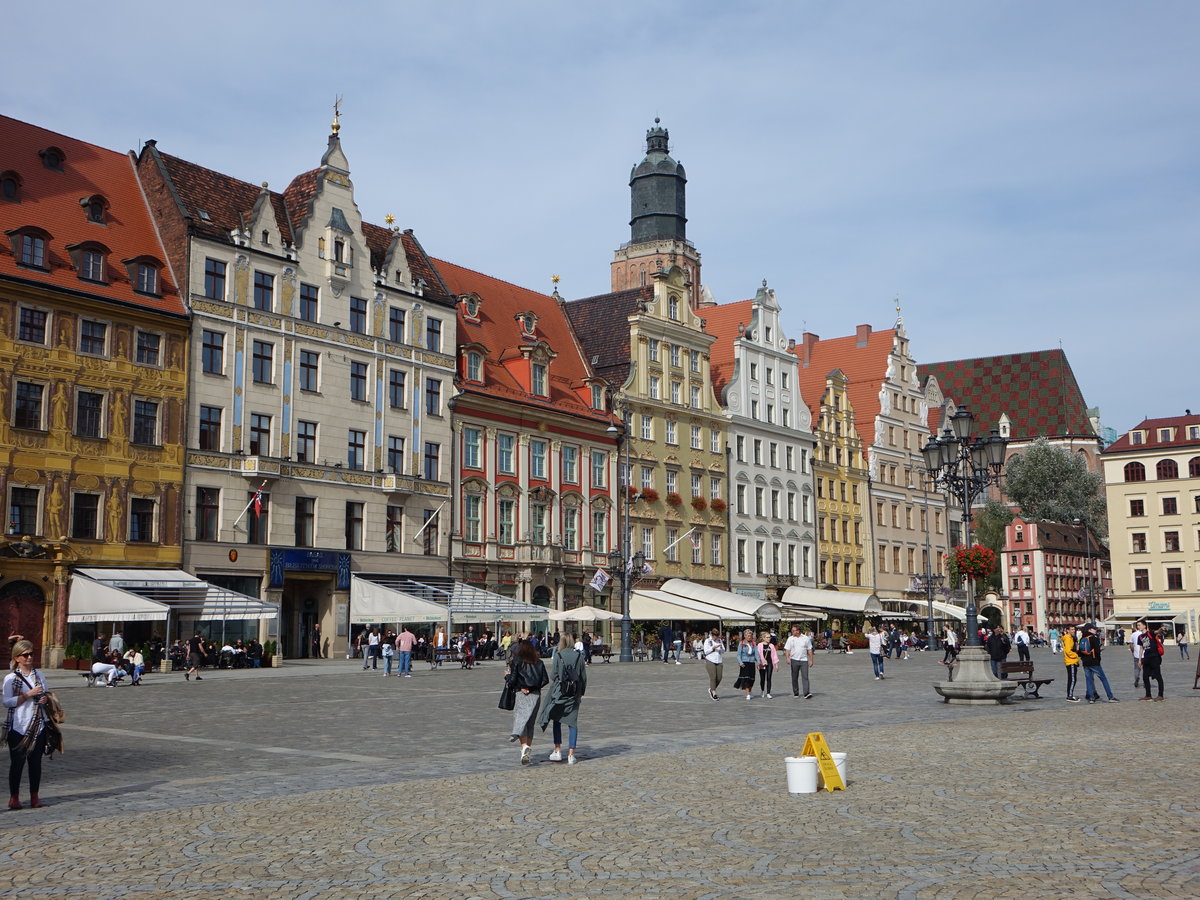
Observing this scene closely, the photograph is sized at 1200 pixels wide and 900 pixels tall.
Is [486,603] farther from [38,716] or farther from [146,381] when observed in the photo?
[38,716]

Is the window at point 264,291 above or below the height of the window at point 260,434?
above

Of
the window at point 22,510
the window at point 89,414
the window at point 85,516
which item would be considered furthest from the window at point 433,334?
the window at point 22,510

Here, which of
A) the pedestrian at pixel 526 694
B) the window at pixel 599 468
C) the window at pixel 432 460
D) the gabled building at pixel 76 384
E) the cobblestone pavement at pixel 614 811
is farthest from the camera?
the window at pixel 599 468

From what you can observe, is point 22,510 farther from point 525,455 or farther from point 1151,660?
point 1151,660

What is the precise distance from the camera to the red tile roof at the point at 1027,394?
134 metres

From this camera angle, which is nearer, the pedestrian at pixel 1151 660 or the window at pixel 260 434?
the pedestrian at pixel 1151 660

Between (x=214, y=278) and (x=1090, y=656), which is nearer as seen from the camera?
(x=1090, y=656)

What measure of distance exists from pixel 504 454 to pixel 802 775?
46.4 meters

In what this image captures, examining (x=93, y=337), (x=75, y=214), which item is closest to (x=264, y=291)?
(x=75, y=214)

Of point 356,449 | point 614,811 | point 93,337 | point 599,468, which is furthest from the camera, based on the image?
point 599,468

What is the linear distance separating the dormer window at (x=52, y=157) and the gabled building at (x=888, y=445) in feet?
159

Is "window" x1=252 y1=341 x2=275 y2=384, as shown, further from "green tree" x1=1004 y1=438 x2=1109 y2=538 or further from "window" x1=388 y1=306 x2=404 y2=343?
"green tree" x1=1004 y1=438 x2=1109 y2=538

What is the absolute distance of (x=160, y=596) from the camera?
139ft

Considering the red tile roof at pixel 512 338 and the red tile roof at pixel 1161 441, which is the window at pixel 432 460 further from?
the red tile roof at pixel 1161 441
